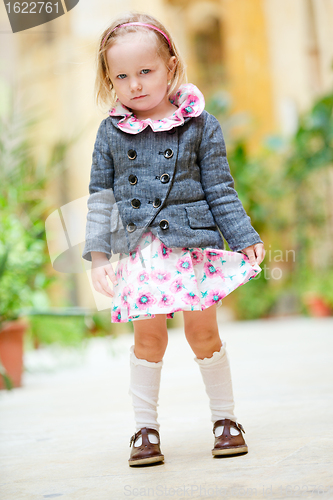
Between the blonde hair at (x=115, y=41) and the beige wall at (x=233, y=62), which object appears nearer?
the blonde hair at (x=115, y=41)

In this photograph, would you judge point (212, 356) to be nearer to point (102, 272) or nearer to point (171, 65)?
point (102, 272)

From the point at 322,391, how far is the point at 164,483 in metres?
1.18

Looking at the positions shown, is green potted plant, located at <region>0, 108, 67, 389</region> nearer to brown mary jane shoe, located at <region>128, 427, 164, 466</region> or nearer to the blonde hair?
brown mary jane shoe, located at <region>128, 427, 164, 466</region>

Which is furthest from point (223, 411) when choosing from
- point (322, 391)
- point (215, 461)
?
point (322, 391)

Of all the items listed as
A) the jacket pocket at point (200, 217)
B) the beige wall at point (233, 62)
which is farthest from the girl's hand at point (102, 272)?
the beige wall at point (233, 62)

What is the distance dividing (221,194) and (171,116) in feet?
0.77

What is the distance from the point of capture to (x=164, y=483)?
1.24 m

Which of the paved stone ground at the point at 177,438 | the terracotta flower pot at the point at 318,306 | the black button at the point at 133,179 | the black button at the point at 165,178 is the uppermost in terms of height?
the black button at the point at 133,179

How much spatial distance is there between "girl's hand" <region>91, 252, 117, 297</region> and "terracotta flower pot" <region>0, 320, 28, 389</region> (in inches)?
80.4

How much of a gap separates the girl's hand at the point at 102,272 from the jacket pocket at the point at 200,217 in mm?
234

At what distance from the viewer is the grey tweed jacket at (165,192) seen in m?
1.44

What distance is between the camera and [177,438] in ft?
5.67

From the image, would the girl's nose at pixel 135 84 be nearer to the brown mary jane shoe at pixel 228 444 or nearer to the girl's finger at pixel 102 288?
the girl's finger at pixel 102 288

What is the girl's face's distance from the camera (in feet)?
4.69
